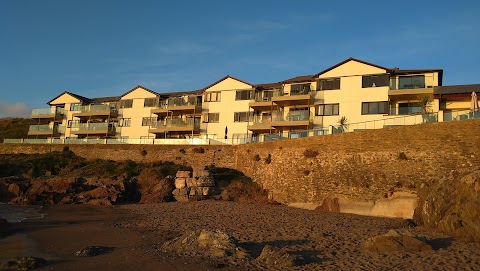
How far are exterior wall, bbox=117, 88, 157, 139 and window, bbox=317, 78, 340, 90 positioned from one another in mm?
24313

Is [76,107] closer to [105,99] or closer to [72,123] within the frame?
[72,123]

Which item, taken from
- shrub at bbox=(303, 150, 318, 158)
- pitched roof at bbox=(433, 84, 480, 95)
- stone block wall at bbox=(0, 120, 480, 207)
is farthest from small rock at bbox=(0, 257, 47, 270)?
pitched roof at bbox=(433, 84, 480, 95)

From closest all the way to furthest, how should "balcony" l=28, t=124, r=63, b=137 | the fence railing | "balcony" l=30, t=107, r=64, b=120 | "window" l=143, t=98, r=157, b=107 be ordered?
the fence railing
"window" l=143, t=98, r=157, b=107
"balcony" l=28, t=124, r=63, b=137
"balcony" l=30, t=107, r=64, b=120

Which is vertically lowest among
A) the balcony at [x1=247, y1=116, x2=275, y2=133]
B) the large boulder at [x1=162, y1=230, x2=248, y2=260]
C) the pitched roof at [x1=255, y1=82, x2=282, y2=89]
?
the large boulder at [x1=162, y1=230, x2=248, y2=260]

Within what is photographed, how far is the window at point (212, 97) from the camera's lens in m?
47.8

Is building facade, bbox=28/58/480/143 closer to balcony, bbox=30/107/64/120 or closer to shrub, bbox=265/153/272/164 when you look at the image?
balcony, bbox=30/107/64/120

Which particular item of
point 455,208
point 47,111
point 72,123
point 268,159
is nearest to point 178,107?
point 72,123

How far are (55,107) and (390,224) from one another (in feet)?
181

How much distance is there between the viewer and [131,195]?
1379 inches

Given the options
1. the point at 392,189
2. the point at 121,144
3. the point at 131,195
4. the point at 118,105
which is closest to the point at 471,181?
the point at 392,189

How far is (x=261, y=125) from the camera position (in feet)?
139

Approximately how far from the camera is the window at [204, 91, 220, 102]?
4778 centimetres

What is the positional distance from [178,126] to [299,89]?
658 inches

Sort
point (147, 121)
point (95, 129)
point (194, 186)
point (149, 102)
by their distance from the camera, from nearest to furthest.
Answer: point (194, 186)
point (147, 121)
point (149, 102)
point (95, 129)
